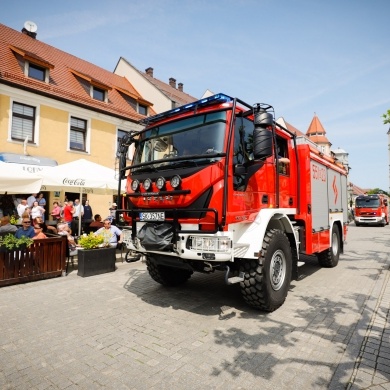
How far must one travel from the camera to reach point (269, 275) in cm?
395

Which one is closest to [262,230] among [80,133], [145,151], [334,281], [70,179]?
[145,151]

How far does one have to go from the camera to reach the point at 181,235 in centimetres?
359

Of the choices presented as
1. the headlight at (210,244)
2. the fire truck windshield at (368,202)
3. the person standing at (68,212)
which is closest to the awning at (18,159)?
the person standing at (68,212)

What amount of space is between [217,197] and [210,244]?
1.91 ft

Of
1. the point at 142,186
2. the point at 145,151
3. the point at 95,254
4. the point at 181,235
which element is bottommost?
the point at 95,254

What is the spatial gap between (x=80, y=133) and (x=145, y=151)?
12.4 m

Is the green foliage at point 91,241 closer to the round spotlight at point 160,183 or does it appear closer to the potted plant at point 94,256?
the potted plant at point 94,256

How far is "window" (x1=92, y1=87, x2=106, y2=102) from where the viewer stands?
55.6ft

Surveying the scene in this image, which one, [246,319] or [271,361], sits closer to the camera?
[271,361]

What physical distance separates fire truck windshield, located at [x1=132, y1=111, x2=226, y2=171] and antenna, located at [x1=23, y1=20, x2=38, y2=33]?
18.6 meters

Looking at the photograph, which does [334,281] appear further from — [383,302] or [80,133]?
[80,133]

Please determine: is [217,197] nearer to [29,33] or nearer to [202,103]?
[202,103]

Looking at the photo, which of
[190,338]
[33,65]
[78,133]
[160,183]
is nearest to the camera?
[190,338]

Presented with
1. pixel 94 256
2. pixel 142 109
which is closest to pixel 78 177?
pixel 94 256
